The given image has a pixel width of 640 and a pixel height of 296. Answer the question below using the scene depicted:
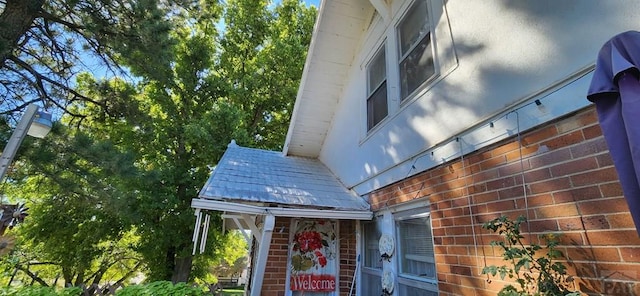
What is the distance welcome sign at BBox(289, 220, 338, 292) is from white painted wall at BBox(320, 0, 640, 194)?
4.43 ft

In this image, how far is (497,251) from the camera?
2.22 meters

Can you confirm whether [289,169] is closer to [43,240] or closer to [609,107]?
[609,107]

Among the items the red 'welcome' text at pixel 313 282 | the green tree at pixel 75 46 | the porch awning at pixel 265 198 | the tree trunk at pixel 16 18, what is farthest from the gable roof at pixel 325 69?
the tree trunk at pixel 16 18

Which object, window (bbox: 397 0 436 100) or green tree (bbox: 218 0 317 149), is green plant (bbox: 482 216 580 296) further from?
green tree (bbox: 218 0 317 149)

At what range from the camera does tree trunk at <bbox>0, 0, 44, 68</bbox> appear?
231 inches

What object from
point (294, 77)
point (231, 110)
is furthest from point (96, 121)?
point (294, 77)

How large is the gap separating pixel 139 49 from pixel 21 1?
215 centimetres

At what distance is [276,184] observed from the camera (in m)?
4.92

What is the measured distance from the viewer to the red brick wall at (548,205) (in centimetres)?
158

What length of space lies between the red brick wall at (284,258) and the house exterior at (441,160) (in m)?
0.02

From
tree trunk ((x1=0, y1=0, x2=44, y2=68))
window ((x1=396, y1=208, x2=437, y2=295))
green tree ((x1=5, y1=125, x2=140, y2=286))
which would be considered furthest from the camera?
green tree ((x1=5, y1=125, x2=140, y2=286))

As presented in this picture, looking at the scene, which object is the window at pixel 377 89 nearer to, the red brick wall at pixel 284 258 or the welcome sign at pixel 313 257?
the red brick wall at pixel 284 258

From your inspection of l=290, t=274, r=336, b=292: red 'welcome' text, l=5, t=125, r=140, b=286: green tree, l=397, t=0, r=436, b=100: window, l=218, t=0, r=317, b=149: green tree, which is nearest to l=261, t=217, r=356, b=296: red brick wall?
l=290, t=274, r=336, b=292: red 'welcome' text

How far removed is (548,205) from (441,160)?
1118mm
